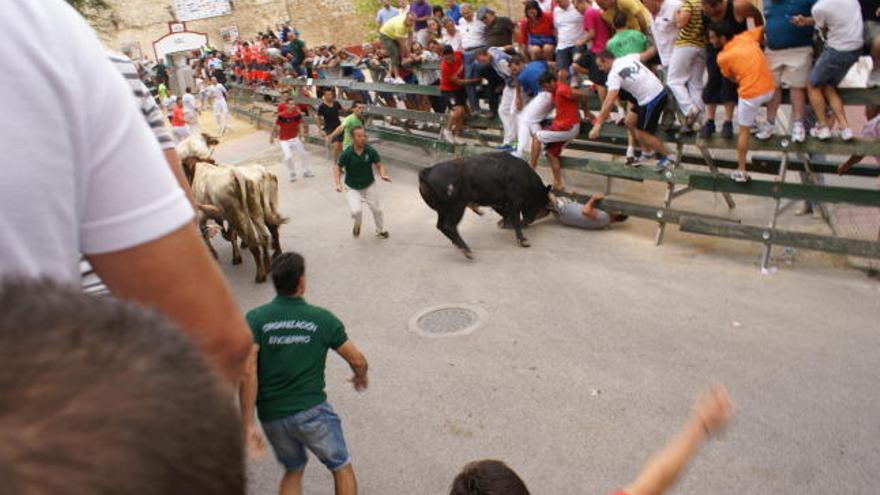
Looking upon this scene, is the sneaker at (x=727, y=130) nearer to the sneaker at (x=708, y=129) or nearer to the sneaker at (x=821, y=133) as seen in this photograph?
the sneaker at (x=708, y=129)

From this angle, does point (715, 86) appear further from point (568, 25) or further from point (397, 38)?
point (397, 38)

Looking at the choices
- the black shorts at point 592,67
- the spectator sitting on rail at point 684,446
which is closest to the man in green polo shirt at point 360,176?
the black shorts at point 592,67

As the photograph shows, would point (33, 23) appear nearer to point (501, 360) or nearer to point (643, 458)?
point (643, 458)

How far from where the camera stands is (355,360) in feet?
16.1

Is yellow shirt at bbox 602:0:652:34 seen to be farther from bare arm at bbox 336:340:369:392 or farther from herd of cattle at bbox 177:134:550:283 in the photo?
bare arm at bbox 336:340:369:392

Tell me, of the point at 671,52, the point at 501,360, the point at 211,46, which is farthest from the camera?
the point at 211,46

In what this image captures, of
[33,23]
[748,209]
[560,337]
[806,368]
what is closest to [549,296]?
[560,337]

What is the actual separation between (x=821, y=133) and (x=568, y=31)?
13.7ft

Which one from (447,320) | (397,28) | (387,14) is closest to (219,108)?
(387,14)

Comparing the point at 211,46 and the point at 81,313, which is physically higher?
the point at 81,313

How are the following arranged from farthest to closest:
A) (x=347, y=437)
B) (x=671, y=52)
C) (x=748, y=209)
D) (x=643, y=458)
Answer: (x=748, y=209)
(x=671, y=52)
(x=347, y=437)
(x=643, y=458)

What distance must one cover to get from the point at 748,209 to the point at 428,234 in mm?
4831

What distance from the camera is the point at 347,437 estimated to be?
6121mm

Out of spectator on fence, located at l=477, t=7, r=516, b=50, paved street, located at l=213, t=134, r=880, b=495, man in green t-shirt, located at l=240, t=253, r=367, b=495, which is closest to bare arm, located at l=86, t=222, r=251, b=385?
man in green t-shirt, located at l=240, t=253, r=367, b=495
